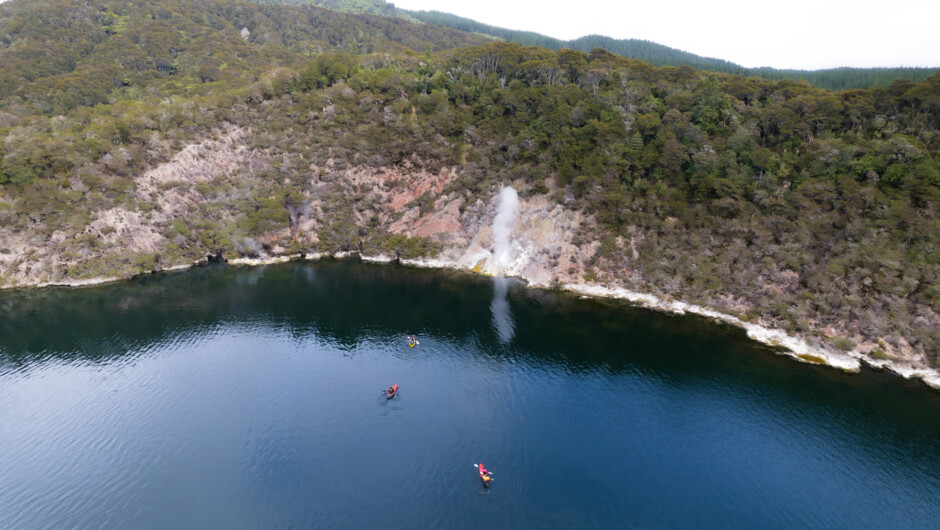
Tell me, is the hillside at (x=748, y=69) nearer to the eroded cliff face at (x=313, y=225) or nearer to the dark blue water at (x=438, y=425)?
the eroded cliff face at (x=313, y=225)

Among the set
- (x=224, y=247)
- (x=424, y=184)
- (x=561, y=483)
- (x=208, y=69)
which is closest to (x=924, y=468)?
(x=561, y=483)

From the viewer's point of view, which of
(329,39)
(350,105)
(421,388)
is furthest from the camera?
(329,39)

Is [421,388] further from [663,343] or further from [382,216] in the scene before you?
[382,216]

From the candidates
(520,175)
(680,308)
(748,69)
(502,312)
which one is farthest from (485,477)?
(748,69)

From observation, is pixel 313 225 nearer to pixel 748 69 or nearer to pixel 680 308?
pixel 680 308

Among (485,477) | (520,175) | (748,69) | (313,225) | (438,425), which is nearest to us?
(485,477)

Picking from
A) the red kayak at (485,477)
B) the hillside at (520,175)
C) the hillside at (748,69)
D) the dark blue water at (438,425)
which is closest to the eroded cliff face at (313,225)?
Result: the hillside at (520,175)
